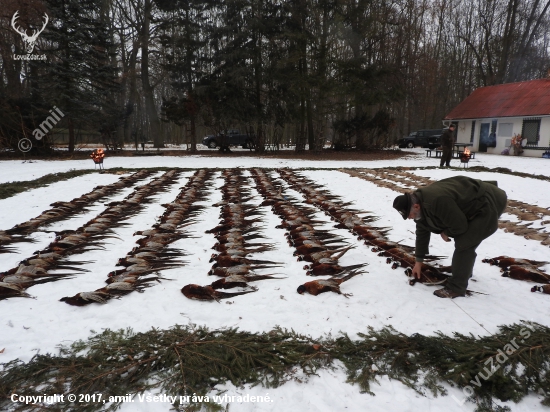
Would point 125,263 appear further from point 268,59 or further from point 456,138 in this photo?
point 456,138

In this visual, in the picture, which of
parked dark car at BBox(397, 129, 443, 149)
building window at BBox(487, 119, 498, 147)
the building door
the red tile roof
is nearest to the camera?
the red tile roof

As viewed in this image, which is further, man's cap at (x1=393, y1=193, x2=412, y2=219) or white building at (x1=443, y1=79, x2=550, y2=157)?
white building at (x1=443, y1=79, x2=550, y2=157)

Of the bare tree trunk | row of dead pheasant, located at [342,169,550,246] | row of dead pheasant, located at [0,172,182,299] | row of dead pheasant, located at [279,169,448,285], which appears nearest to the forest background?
the bare tree trunk

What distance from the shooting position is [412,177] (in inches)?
457

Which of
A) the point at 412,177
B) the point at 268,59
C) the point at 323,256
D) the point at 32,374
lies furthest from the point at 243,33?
the point at 32,374

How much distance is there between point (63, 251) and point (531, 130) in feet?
85.4

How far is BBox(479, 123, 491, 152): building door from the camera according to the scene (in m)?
25.0

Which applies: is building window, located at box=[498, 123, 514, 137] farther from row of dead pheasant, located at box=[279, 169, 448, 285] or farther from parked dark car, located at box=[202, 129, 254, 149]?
row of dead pheasant, located at box=[279, 169, 448, 285]

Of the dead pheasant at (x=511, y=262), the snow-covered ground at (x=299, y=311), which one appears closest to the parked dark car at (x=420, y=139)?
the snow-covered ground at (x=299, y=311)

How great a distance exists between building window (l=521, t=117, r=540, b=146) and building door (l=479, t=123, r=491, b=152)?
2.73 metres

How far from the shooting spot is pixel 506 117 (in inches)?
910

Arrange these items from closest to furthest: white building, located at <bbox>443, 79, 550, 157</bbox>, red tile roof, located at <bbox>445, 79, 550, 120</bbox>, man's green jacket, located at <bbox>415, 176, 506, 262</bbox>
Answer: man's green jacket, located at <bbox>415, 176, 506, 262</bbox> < white building, located at <bbox>443, 79, 550, 157</bbox> < red tile roof, located at <bbox>445, 79, 550, 120</bbox>

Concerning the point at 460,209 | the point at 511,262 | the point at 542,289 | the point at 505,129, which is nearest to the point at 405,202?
the point at 460,209

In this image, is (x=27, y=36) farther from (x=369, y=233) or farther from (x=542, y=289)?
(x=542, y=289)
